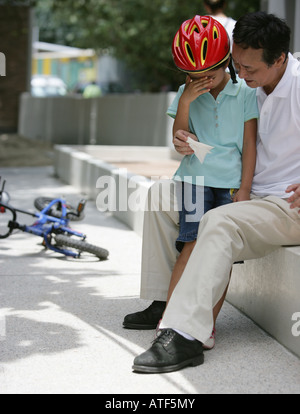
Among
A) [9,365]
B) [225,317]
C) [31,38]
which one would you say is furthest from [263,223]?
[31,38]

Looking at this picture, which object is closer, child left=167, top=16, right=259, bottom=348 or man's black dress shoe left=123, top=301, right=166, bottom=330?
child left=167, top=16, right=259, bottom=348

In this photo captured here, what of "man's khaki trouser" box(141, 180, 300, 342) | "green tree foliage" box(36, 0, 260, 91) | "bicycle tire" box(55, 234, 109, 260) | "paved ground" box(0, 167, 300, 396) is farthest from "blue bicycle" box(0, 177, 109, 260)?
"green tree foliage" box(36, 0, 260, 91)

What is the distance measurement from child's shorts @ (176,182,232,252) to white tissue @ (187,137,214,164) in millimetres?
168

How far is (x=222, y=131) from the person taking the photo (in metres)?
4.00

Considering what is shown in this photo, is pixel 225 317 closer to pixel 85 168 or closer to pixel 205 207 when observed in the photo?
pixel 205 207

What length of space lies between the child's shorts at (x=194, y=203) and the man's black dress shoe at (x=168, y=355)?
637 mm

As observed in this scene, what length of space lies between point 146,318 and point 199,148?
101cm

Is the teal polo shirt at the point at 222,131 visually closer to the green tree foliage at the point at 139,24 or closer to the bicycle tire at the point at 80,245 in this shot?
the bicycle tire at the point at 80,245

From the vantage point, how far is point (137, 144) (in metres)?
16.5

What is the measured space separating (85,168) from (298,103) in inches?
249

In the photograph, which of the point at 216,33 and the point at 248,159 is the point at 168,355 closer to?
the point at 248,159

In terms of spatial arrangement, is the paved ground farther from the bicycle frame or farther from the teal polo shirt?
the teal polo shirt

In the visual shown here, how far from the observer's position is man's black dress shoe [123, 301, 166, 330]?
4180 millimetres

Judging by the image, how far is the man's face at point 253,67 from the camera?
3.75 metres
